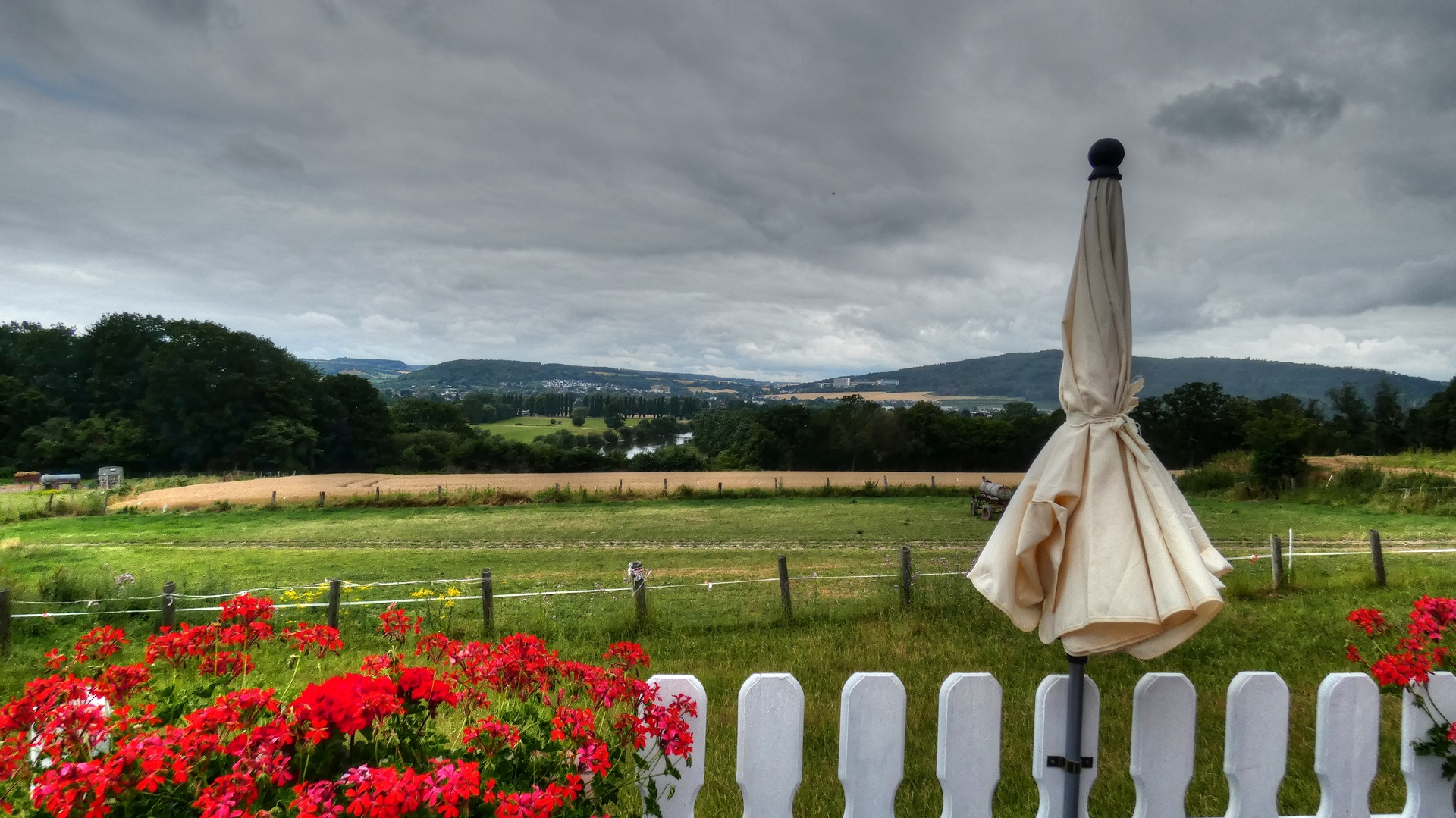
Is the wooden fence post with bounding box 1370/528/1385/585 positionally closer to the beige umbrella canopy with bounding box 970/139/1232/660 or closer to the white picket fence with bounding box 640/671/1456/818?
the white picket fence with bounding box 640/671/1456/818

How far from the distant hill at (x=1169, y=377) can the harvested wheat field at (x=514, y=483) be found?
6.86m

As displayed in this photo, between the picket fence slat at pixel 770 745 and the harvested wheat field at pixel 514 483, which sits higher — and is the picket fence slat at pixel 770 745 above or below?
above

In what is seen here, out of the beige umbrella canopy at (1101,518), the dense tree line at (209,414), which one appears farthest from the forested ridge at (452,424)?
the beige umbrella canopy at (1101,518)

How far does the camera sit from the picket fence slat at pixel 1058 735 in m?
1.49

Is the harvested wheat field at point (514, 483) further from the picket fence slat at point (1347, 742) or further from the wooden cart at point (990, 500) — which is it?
the picket fence slat at point (1347, 742)

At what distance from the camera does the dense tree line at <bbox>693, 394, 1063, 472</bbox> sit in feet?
81.7

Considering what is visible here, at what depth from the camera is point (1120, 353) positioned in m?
1.50

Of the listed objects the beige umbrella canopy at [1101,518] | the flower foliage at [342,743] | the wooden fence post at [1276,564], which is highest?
the beige umbrella canopy at [1101,518]

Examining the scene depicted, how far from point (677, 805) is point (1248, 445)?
25198mm

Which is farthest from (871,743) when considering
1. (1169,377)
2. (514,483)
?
(1169,377)

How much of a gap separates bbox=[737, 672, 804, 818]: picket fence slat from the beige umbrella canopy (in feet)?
1.77

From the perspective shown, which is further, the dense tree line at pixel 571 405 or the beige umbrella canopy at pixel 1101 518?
the dense tree line at pixel 571 405

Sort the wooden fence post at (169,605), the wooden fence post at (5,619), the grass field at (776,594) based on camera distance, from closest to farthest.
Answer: the grass field at (776,594) → the wooden fence post at (5,619) → the wooden fence post at (169,605)

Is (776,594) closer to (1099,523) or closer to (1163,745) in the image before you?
(1163,745)
